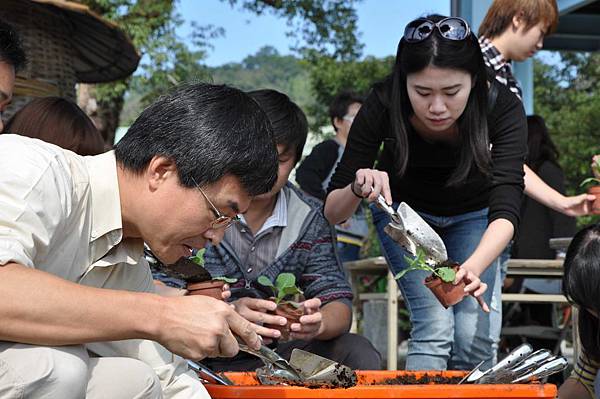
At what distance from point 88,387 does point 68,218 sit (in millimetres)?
327

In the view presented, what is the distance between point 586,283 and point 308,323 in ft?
2.61

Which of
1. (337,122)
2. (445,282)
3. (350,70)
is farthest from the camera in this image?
(350,70)

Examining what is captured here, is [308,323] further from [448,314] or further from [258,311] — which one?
[448,314]

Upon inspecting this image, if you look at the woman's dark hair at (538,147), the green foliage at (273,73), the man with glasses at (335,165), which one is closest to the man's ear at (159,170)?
the man with glasses at (335,165)

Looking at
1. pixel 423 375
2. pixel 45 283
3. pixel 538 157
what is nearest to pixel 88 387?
pixel 45 283

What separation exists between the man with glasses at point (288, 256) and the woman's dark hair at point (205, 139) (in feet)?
3.07

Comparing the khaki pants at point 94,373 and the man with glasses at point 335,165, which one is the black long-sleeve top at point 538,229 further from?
the khaki pants at point 94,373

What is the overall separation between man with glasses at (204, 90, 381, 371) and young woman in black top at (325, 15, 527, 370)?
0.41 ft

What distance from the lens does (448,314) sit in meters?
2.85

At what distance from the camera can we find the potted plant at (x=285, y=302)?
2.62m

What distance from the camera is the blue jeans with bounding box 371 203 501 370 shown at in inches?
112

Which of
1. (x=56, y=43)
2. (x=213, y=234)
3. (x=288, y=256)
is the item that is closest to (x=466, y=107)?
(x=288, y=256)

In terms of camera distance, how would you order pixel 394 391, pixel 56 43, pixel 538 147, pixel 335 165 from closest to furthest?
pixel 394 391, pixel 56 43, pixel 538 147, pixel 335 165

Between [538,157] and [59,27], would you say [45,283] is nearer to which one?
[59,27]
